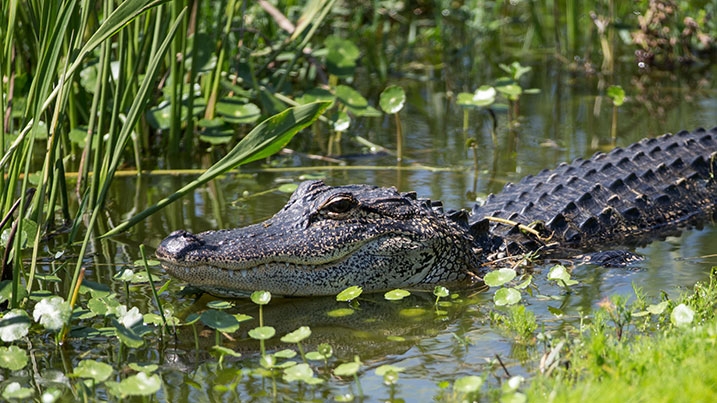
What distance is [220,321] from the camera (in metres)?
3.66

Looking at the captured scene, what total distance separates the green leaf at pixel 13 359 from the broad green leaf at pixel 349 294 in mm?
1444

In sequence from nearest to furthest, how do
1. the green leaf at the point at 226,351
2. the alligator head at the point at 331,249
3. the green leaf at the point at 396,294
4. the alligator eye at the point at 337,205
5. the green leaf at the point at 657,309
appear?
the green leaf at the point at 226,351, the green leaf at the point at 657,309, the alligator head at the point at 331,249, the green leaf at the point at 396,294, the alligator eye at the point at 337,205

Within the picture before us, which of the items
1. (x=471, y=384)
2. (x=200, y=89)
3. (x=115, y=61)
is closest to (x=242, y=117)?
(x=200, y=89)

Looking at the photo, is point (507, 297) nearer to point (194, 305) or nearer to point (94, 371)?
point (194, 305)

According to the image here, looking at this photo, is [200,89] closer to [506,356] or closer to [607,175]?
[607,175]

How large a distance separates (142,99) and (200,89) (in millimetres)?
3063

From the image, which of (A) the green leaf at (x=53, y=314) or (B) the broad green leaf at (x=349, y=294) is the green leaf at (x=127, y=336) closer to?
(A) the green leaf at (x=53, y=314)

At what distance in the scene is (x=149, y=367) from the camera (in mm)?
3416

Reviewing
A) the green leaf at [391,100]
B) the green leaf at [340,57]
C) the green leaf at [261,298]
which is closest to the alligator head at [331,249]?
the green leaf at [261,298]

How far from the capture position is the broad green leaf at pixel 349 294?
4320 millimetres

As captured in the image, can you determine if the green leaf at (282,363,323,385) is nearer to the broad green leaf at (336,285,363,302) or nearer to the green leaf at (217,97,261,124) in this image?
the broad green leaf at (336,285,363,302)

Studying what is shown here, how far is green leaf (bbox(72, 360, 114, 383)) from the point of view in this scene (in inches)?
129

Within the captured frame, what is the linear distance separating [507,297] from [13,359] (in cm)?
197

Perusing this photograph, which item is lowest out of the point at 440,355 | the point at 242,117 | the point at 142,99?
the point at 440,355
